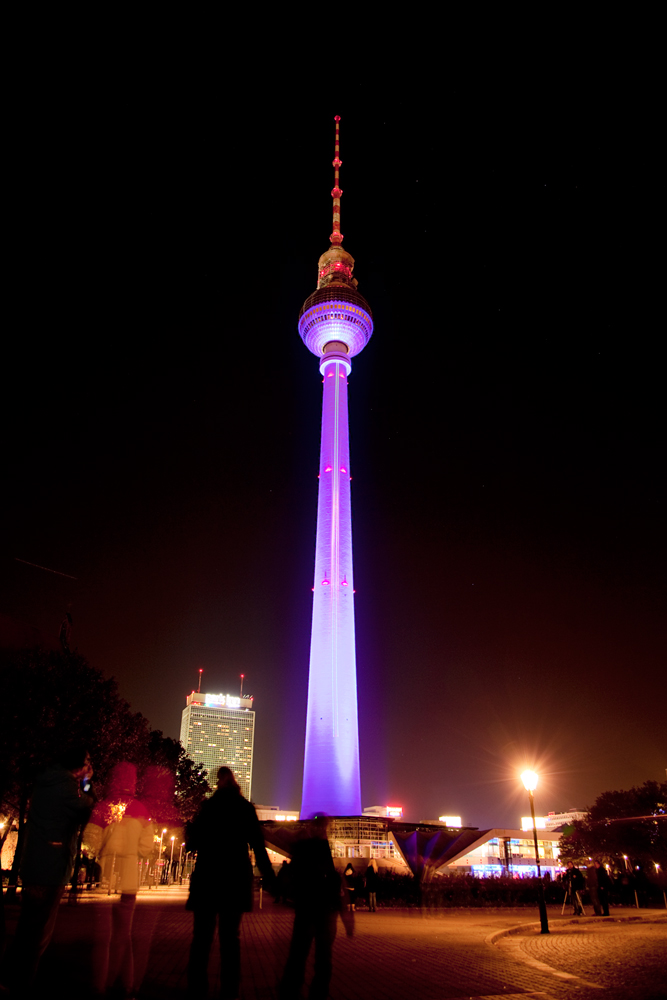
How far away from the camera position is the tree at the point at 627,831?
74.0 meters

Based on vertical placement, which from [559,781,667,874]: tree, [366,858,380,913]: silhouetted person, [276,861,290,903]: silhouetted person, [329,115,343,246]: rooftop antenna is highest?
[329,115,343,246]: rooftop antenna

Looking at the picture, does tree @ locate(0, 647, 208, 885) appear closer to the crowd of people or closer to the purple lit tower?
the crowd of people

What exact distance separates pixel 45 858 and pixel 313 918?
2492mm

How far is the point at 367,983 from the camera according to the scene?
9945 millimetres

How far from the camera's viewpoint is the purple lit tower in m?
61.1

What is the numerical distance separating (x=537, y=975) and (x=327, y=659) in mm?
54182

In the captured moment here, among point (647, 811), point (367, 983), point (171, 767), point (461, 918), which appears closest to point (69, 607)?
point (171, 767)

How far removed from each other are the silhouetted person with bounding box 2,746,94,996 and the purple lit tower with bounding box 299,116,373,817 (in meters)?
56.3

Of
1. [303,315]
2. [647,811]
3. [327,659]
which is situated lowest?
[647,811]

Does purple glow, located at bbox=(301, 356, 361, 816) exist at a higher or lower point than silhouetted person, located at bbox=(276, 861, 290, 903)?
higher

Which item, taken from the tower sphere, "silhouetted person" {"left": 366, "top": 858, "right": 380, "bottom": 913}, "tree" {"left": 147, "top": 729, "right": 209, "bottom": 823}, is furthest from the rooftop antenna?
"silhouetted person" {"left": 366, "top": 858, "right": 380, "bottom": 913}

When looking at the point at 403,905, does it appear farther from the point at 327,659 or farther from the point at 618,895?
the point at 327,659

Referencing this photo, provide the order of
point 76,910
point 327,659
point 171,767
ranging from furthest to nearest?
point 327,659 < point 171,767 < point 76,910

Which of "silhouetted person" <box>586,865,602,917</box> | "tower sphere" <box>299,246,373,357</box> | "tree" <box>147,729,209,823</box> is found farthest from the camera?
"tower sphere" <box>299,246,373,357</box>
